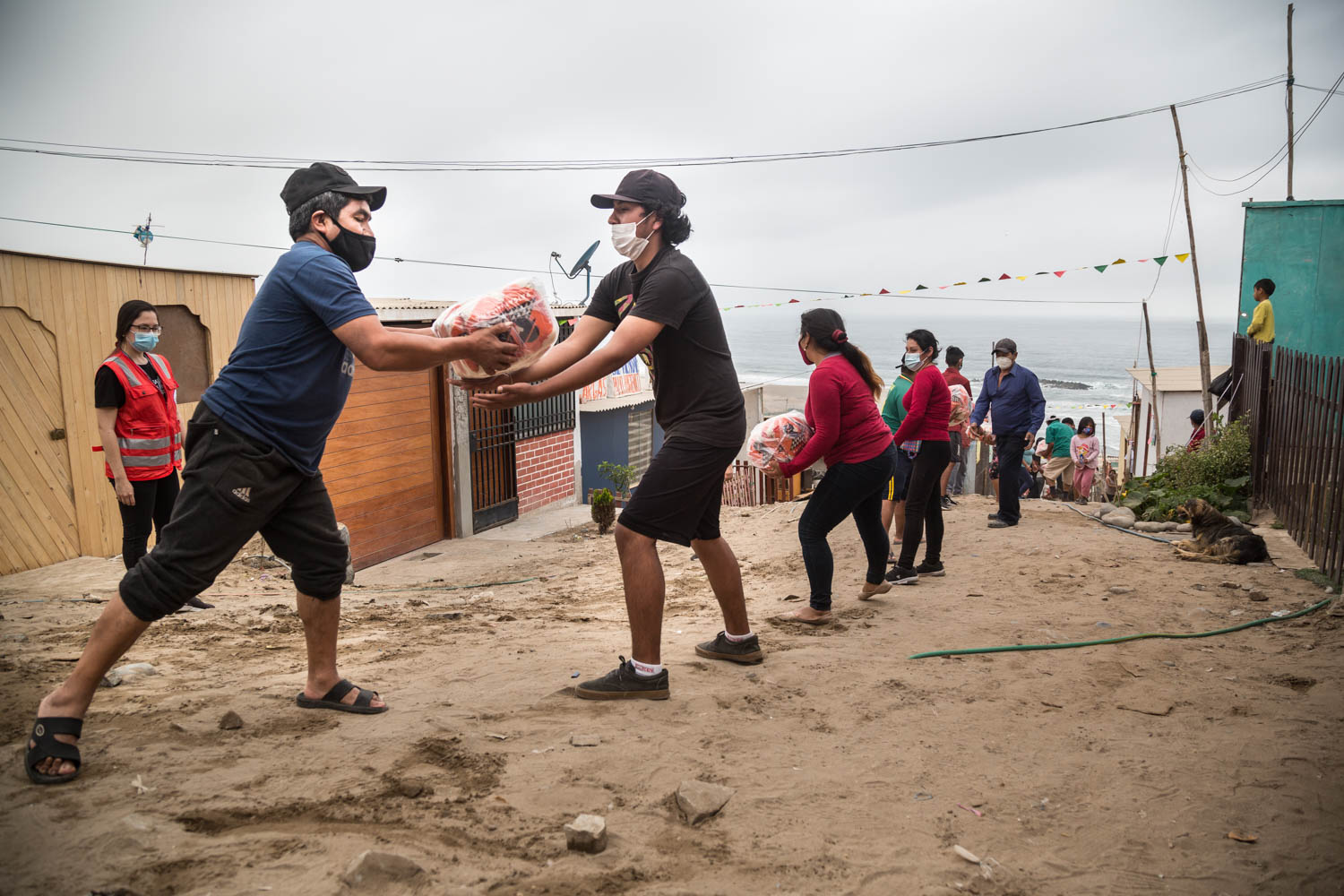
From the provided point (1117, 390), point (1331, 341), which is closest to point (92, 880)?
point (1331, 341)

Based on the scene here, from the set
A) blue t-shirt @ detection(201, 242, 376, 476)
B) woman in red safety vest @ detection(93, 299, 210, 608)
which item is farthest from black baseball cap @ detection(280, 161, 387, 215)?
woman in red safety vest @ detection(93, 299, 210, 608)

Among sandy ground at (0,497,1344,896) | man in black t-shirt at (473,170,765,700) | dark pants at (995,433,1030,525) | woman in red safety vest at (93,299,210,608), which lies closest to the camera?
sandy ground at (0,497,1344,896)

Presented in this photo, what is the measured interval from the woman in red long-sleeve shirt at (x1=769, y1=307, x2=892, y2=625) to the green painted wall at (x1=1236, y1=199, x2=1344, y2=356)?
11552 millimetres

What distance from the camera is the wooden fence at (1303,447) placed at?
658 centimetres

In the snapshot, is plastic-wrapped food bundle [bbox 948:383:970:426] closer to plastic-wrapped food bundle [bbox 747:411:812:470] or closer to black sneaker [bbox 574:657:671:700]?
plastic-wrapped food bundle [bbox 747:411:812:470]

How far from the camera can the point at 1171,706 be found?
3.85 metres

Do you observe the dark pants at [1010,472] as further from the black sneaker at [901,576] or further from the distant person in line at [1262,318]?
the distant person in line at [1262,318]

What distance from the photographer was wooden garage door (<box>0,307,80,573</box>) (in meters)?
7.41

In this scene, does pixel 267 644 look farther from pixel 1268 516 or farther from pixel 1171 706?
pixel 1268 516

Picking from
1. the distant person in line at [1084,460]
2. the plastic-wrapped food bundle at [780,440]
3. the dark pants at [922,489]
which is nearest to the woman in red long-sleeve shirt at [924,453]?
the dark pants at [922,489]

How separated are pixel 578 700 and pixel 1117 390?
85014mm

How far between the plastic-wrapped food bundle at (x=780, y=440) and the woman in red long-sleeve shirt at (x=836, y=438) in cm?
8

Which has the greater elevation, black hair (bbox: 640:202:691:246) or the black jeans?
black hair (bbox: 640:202:691:246)

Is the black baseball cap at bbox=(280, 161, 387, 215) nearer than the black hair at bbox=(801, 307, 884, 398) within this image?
Yes
